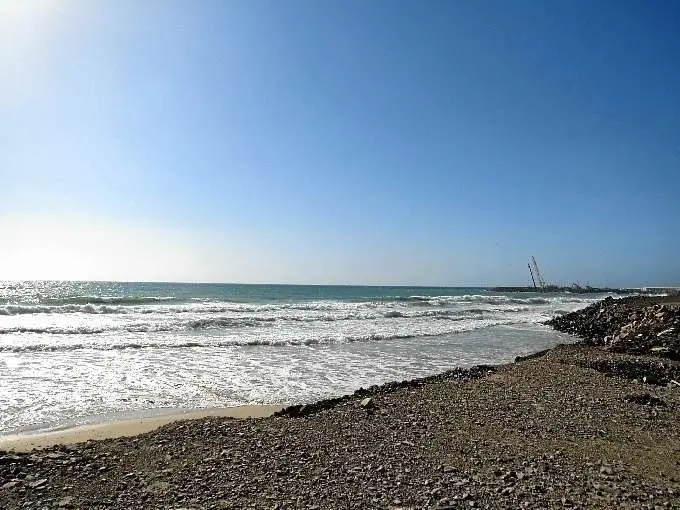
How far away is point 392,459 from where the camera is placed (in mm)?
5637

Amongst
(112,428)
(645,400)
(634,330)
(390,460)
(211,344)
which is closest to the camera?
(390,460)

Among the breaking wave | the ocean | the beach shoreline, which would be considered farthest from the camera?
the breaking wave

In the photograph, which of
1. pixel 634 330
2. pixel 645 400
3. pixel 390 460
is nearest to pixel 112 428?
pixel 390 460

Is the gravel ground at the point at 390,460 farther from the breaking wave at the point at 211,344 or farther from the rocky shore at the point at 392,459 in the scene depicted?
the breaking wave at the point at 211,344

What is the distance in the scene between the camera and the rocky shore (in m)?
4.65

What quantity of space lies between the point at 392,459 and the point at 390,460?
48 mm

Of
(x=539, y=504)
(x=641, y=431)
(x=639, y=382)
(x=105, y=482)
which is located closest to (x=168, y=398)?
(x=105, y=482)

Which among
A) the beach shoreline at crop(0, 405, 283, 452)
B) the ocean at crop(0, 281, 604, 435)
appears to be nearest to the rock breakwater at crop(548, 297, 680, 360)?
the ocean at crop(0, 281, 604, 435)

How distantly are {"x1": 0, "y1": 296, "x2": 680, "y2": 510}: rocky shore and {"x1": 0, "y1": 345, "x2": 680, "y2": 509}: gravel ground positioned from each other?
2 centimetres

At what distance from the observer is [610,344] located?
16.8 metres

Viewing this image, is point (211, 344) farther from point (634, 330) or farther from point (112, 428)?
point (634, 330)

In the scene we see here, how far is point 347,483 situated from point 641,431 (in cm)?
468

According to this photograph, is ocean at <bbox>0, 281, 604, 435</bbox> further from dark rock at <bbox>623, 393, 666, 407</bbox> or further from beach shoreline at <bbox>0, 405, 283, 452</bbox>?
dark rock at <bbox>623, 393, 666, 407</bbox>

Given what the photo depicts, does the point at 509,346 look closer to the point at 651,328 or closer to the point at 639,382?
the point at 651,328
